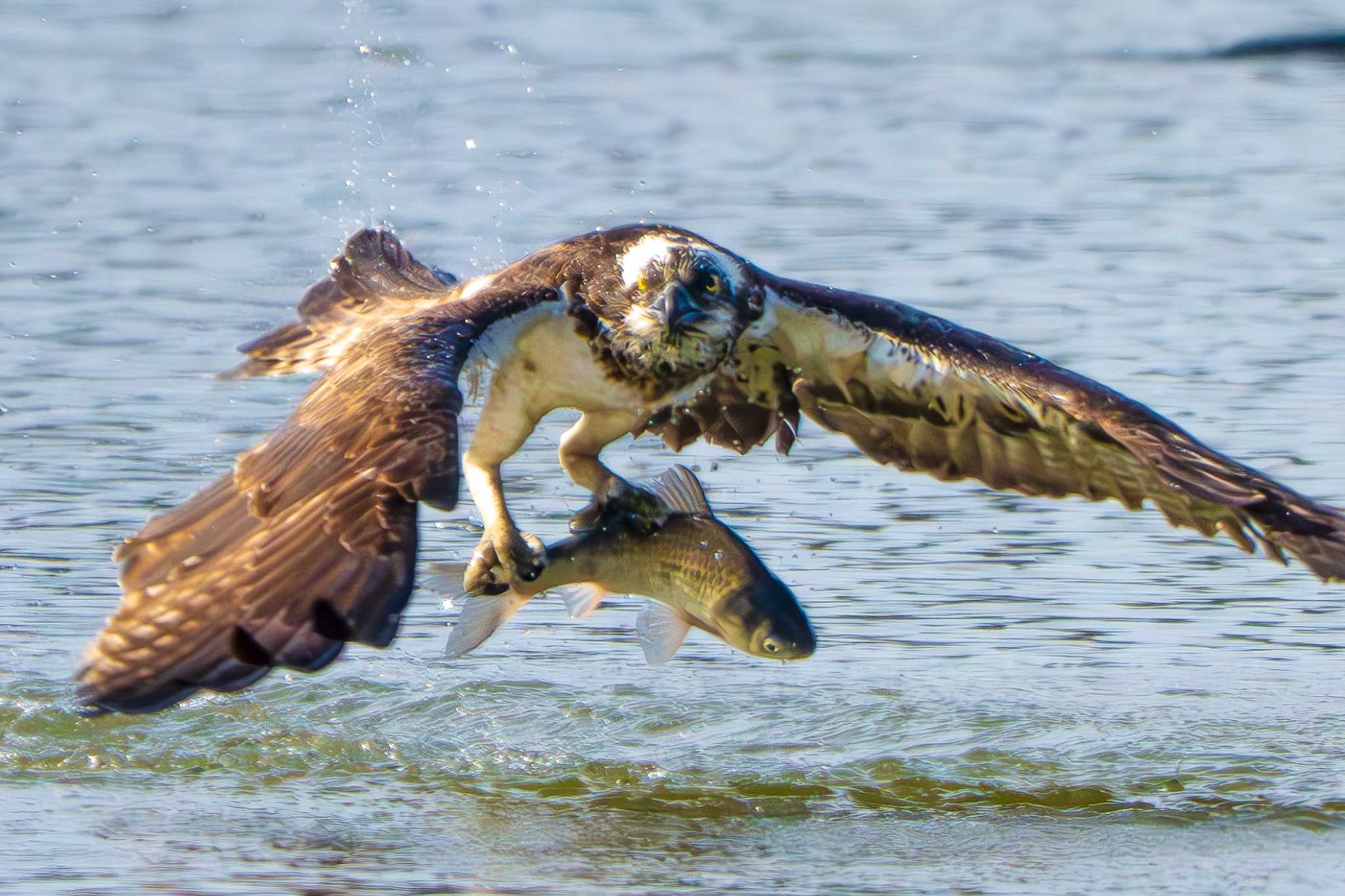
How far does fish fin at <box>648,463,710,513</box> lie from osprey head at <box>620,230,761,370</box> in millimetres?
448

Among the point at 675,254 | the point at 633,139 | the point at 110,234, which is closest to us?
the point at 675,254

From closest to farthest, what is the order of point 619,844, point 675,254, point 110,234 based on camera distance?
1. point 619,844
2. point 675,254
3. point 110,234

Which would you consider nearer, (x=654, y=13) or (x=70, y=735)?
(x=70, y=735)

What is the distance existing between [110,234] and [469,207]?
196cm

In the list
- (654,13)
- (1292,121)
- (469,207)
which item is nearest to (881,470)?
(469,207)

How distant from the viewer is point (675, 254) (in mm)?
7055

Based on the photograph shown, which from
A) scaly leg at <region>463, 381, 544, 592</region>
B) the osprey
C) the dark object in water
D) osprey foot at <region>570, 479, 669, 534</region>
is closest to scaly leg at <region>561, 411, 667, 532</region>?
the osprey

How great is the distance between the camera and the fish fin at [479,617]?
21.8 feet

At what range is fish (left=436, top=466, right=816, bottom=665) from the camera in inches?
256

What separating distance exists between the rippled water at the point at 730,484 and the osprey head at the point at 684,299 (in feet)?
3.74

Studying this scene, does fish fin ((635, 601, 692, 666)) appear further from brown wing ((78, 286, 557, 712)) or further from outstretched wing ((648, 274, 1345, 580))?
brown wing ((78, 286, 557, 712))

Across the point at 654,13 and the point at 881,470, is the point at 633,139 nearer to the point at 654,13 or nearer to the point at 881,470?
the point at 654,13

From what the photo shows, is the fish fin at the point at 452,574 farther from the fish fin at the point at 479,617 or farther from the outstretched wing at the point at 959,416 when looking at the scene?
the outstretched wing at the point at 959,416

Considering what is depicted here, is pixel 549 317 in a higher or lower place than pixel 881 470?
higher
